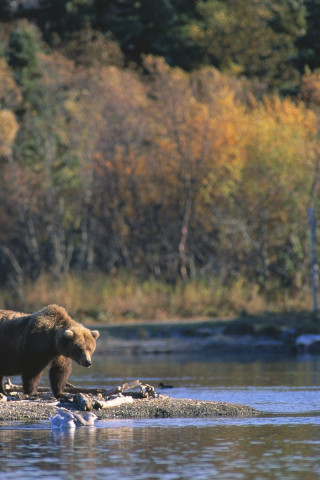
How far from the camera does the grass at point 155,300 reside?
39750mm

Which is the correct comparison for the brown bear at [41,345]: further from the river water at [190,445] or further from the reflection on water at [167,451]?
the reflection on water at [167,451]

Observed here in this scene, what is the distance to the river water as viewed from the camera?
42.6 ft

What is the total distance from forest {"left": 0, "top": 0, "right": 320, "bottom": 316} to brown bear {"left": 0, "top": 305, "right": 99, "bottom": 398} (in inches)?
845

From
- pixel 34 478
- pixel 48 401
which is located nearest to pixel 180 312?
pixel 48 401

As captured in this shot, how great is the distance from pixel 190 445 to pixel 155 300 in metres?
25.4

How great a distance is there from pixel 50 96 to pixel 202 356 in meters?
22.5

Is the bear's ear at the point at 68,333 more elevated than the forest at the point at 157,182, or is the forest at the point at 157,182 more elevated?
the forest at the point at 157,182

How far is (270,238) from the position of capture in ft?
145

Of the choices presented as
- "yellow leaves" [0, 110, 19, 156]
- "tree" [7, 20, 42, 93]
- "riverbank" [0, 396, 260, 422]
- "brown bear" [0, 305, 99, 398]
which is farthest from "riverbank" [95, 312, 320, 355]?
"tree" [7, 20, 42, 93]

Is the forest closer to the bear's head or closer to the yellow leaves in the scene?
the yellow leaves

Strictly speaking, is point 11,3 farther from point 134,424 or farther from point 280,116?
point 134,424

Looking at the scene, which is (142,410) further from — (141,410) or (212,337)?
(212,337)

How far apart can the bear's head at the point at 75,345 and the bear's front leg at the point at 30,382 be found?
26.9 inches

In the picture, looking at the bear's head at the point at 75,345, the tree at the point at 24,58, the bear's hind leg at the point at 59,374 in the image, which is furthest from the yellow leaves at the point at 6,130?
the bear's head at the point at 75,345
